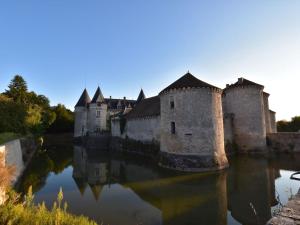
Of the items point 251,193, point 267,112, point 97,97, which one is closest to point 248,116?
point 267,112

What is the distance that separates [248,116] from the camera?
24.7 meters

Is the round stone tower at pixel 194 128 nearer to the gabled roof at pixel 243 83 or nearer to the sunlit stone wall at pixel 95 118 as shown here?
the gabled roof at pixel 243 83

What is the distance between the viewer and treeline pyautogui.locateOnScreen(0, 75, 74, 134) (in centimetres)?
1862

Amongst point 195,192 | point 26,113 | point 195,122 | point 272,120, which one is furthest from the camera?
point 272,120

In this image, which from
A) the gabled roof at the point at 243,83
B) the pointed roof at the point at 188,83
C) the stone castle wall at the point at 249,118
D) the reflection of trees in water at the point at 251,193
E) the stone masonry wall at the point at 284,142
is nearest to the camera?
the reflection of trees in water at the point at 251,193

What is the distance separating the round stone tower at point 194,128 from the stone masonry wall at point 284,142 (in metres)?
11.7

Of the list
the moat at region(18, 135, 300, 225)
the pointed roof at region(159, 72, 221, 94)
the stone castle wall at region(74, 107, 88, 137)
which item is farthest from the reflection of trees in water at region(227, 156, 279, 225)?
the stone castle wall at region(74, 107, 88, 137)

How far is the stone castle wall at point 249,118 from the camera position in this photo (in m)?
24.2

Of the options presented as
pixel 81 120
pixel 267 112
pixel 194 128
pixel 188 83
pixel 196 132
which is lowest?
pixel 196 132

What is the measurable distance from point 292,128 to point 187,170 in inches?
1089

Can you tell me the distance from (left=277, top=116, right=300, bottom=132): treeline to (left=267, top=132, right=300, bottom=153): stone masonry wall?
11.8 m

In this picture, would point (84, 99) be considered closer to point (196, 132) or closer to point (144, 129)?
point (144, 129)

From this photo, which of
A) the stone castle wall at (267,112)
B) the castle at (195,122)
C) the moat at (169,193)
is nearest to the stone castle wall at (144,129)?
the castle at (195,122)

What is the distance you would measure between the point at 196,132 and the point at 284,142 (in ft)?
46.7
